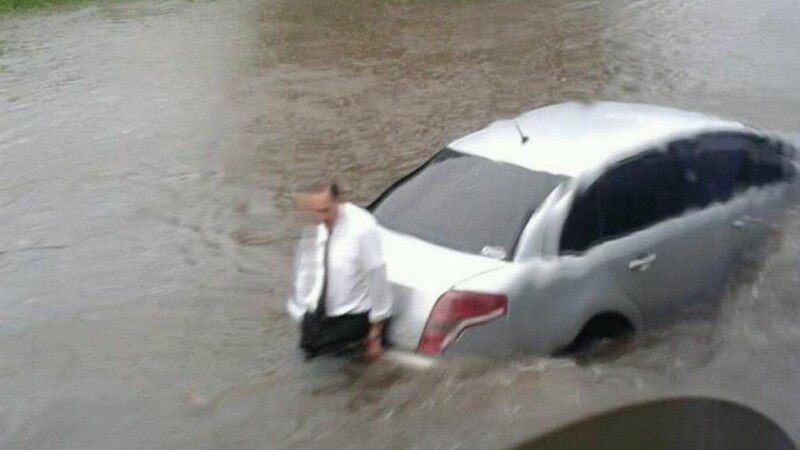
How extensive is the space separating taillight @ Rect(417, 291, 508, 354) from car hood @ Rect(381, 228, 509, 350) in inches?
2.1

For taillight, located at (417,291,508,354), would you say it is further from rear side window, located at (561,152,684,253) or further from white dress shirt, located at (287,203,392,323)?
rear side window, located at (561,152,684,253)

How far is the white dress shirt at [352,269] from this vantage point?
20.9 ft

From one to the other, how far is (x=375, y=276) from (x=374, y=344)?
366 millimetres

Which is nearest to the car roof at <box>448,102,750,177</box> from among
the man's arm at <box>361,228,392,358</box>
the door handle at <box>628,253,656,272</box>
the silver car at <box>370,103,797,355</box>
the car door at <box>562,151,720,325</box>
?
the silver car at <box>370,103,797,355</box>

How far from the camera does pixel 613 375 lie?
21.5ft

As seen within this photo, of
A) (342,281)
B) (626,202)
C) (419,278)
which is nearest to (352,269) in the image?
(342,281)

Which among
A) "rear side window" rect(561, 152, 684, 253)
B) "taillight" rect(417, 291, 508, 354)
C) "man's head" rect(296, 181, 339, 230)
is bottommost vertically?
"taillight" rect(417, 291, 508, 354)

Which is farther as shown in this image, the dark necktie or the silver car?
the dark necktie

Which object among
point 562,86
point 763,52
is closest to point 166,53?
point 562,86

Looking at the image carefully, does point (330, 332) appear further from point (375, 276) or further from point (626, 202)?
point (626, 202)

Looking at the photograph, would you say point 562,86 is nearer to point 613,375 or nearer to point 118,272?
point 118,272

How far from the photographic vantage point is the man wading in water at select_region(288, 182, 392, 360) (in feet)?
20.9

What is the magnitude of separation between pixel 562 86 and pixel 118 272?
847 cm

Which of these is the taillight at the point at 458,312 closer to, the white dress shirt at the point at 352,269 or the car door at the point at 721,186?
the white dress shirt at the point at 352,269
